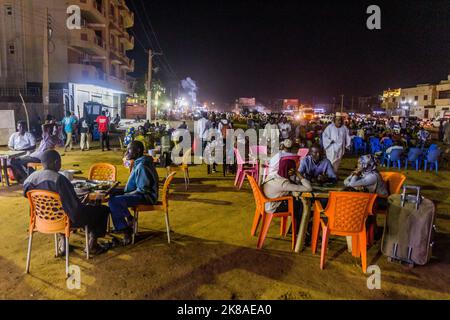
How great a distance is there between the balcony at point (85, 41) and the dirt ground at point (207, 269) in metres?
24.1

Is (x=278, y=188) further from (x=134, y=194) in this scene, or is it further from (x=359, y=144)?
(x=359, y=144)

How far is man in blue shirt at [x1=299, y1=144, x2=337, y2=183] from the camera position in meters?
6.07

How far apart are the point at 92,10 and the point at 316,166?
28.6 meters

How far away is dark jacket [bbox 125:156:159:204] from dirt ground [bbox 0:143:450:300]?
0.80 metres

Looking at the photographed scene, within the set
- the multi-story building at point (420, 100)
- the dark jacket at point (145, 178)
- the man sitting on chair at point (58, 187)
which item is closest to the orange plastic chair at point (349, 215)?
the dark jacket at point (145, 178)

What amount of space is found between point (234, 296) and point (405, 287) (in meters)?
2.10

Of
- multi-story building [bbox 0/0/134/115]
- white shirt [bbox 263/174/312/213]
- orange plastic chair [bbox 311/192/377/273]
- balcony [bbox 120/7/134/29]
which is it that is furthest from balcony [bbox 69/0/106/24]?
orange plastic chair [bbox 311/192/377/273]

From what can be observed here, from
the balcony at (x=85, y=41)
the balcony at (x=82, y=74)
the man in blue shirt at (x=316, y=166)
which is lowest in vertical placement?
the man in blue shirt at (x=316, y=166)

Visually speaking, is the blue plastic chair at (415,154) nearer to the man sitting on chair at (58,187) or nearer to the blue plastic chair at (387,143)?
the blue plastic chair at (387,143)

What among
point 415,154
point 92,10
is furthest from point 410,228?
point 92,10

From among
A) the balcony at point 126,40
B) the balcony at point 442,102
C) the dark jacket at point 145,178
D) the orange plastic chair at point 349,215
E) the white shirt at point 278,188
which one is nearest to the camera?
the orange plastic chair at point 349,215

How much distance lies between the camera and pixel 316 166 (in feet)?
20.2

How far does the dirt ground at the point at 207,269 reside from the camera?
3.95 metres
